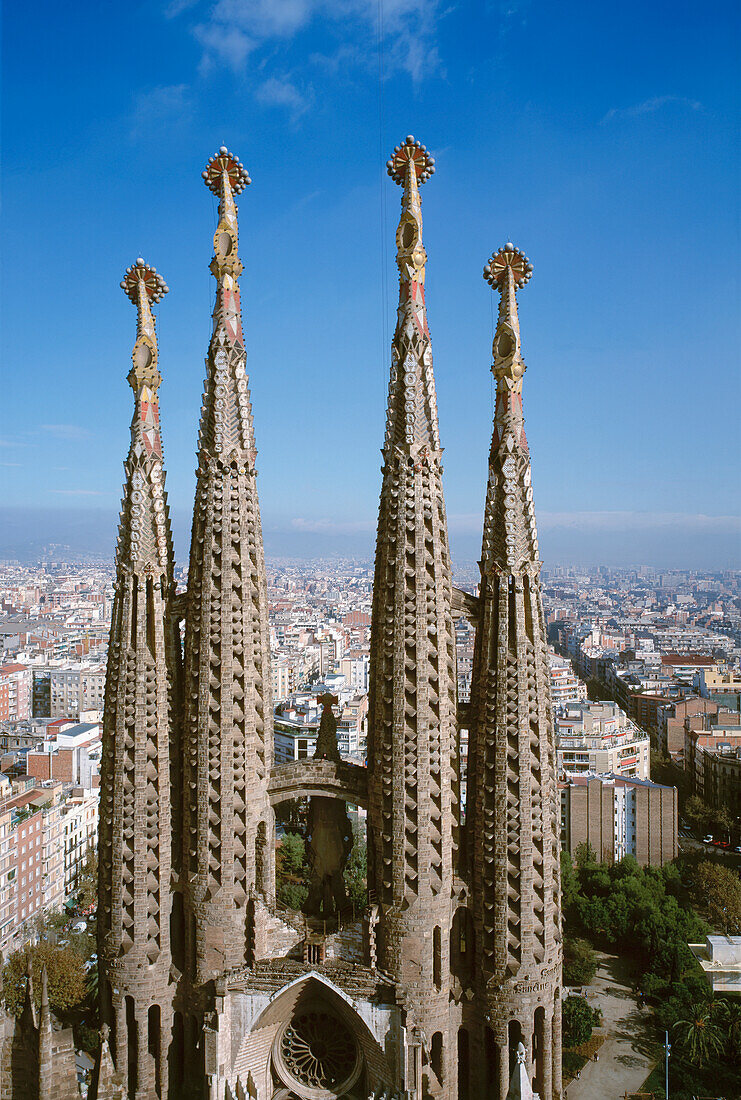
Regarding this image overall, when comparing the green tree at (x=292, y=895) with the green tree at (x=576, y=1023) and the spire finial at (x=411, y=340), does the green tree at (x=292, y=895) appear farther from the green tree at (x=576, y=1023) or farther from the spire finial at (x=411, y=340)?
the spire finial at (x=411, y=340)

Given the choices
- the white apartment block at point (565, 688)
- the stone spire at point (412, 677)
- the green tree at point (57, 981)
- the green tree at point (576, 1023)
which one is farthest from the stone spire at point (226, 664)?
the white apartment block at point (565, 688)

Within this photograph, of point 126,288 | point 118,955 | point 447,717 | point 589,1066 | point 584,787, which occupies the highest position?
point 126,288

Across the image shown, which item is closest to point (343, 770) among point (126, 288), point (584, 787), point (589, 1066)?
point (126, 288)

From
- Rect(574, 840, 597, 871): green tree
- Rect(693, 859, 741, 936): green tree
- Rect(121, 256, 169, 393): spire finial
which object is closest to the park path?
Rect(693, 859, 741, 936): green tree

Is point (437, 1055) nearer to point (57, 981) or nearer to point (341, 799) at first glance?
point (341, 799)

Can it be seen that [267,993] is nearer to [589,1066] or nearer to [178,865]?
[178,865]

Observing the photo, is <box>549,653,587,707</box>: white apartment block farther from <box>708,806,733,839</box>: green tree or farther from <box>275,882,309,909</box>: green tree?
<box>275,882,309,909</box>: green tree
